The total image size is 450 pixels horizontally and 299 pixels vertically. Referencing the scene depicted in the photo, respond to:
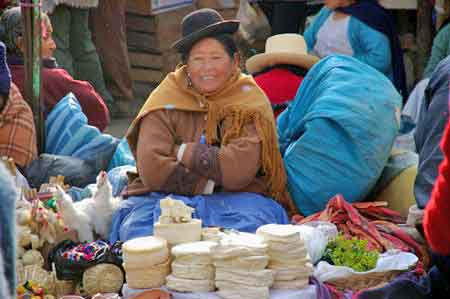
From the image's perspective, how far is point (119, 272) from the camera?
3961 millimetres

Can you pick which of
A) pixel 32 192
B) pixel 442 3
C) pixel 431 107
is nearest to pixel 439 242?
pixel 431 107

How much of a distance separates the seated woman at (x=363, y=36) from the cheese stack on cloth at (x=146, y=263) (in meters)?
3.72

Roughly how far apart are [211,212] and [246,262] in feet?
2.35

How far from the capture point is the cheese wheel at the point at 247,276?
141 inches

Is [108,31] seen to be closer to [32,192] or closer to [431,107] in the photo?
[32,192]

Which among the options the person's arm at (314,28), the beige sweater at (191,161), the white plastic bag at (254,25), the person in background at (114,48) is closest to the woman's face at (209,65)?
the beige sweater at (191,161)

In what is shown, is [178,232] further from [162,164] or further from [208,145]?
[208,145]

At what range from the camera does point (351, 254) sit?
12.8 ft

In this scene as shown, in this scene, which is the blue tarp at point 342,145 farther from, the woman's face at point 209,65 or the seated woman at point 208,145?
the woman's face at point 209,65

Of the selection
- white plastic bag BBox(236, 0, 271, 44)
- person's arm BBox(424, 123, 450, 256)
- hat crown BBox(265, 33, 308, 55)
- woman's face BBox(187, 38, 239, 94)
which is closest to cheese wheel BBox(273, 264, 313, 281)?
woman's face BBox(187, 38, 239, 94)

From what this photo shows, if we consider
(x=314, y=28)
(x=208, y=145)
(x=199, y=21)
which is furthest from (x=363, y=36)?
(x=208, y=145)

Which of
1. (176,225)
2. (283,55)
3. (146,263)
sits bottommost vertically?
(146,263)

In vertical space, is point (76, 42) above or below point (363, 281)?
above

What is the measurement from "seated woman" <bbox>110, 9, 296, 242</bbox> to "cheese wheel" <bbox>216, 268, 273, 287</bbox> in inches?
22.0
